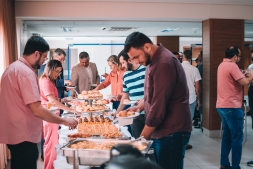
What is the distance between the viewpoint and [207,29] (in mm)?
5754

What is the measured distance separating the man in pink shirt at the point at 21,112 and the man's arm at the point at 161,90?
27.2 inches

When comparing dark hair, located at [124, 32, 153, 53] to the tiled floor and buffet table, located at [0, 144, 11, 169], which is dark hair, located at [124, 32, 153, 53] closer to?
the tiled floor

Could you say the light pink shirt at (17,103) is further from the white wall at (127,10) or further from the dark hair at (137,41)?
the white wall at (127,10)

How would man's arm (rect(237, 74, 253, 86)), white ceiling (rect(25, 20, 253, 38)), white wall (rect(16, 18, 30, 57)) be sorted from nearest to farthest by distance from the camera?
man's arm (rect(237, 74, 253, 86)) → white wall (rect(16, 18, 30, 57)) → white ceiling (rect(25, 20, 253, 38))

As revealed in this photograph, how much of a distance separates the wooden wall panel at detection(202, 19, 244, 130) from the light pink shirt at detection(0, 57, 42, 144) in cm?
402

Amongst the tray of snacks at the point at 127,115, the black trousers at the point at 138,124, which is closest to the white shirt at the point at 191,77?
the black trousers at the point at 138,124

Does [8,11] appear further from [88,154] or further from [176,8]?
[88,154]

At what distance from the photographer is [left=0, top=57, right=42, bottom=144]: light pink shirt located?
2172 mm

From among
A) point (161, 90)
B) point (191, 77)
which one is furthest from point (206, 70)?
point (161, 90)

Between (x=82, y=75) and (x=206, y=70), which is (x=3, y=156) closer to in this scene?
(x=82, y=75)

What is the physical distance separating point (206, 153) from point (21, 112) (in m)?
3.24

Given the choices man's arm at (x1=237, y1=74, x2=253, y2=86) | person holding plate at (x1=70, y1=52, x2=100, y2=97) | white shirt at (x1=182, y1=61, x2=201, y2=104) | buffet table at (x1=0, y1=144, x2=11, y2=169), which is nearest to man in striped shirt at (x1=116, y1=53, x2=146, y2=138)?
man's arm at (x1=237, y1=74, x2=253, y2=86)

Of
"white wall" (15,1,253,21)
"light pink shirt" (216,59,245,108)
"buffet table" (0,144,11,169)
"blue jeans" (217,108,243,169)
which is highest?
"white wall" (15,1,253,21)

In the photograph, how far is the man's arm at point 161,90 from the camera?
1.89 meters
